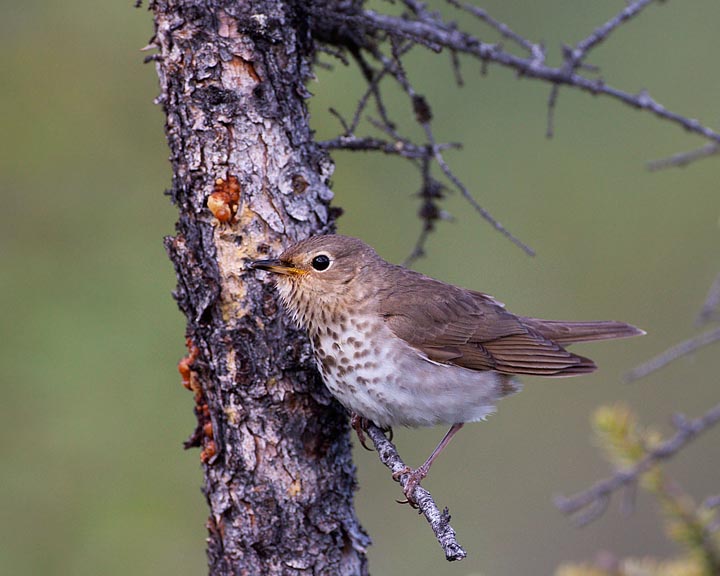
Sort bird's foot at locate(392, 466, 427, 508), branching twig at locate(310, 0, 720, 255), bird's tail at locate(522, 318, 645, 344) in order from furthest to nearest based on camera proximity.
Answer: bird's tail at locate(522, 318, 645, 344) → branching twig at locate(310, 0, 720, 255) → bird's foot at locate(392, 466, 427, 508)

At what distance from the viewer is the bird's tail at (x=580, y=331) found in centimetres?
495

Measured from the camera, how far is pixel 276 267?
3994mm

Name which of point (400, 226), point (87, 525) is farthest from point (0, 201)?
point (400, 226)

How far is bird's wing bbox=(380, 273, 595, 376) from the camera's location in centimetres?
441

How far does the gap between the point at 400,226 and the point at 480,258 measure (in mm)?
826

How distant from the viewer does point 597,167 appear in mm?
8398

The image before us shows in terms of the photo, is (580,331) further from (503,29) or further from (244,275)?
(244,275)

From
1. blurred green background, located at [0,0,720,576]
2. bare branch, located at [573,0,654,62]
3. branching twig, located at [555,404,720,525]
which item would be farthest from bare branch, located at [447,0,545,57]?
blurred green background, located at [0,0,720,576]

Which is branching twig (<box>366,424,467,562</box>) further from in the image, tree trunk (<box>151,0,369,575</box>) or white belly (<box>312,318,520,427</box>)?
tree trunk (<box>151,0,369,575</box>)

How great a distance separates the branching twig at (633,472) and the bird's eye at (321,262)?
160 cm

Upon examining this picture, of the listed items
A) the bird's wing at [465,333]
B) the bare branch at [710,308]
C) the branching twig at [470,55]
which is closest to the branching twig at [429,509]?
the bird's wing at [465,333]

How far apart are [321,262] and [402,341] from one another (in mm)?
515

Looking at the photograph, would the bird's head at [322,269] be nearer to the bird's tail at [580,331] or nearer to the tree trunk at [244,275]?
the tree trunk at [244,275]

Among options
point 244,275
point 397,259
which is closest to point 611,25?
point 244,275
